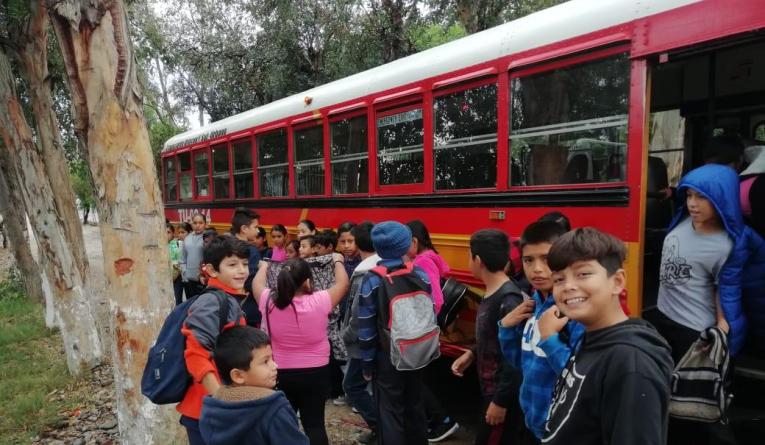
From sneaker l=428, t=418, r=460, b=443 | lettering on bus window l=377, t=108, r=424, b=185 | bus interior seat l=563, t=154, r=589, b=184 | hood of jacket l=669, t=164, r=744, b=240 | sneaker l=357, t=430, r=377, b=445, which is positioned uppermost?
lettering on bus window l=377, t=108, r=424, b=185

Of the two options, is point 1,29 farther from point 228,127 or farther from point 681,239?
point 681,239

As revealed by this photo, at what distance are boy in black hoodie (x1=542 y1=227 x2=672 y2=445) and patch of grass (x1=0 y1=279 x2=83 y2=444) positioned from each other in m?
4.67

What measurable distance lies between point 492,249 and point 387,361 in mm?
893

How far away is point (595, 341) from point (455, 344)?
285cm

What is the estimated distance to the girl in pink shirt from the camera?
2695 millimetres

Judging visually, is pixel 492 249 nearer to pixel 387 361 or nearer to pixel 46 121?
pixel 387 361

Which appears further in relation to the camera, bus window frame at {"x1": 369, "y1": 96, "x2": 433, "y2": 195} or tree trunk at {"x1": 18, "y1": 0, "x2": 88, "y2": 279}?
tree trunk at {"x1": 18, "y1": 0, "x2": 88, "y2": 279}

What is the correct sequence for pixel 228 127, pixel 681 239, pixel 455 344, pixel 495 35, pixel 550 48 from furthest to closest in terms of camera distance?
1. pixel 228 127
2. pixel 455 344
3. pixel 495 35
4. pixel 550 48
5. pixel 681 239

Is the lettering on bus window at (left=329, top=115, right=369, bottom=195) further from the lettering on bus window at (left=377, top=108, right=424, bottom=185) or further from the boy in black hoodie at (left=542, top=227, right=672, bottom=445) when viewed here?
the boy in black hoodie at (left=542, top=227, right=672, bottom=445)

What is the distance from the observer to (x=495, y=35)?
385 centimetres

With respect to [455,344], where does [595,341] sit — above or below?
above

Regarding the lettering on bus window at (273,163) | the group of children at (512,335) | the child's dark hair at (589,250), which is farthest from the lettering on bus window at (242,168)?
the child's dark hair at (589,250)

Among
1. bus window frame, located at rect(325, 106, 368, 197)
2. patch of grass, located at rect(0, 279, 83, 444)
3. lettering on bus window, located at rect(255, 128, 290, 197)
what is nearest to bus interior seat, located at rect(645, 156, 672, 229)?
bus window frame, located at rect(325, 106, 368, 197)

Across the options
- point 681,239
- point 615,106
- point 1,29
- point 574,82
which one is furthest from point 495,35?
point 1,29
